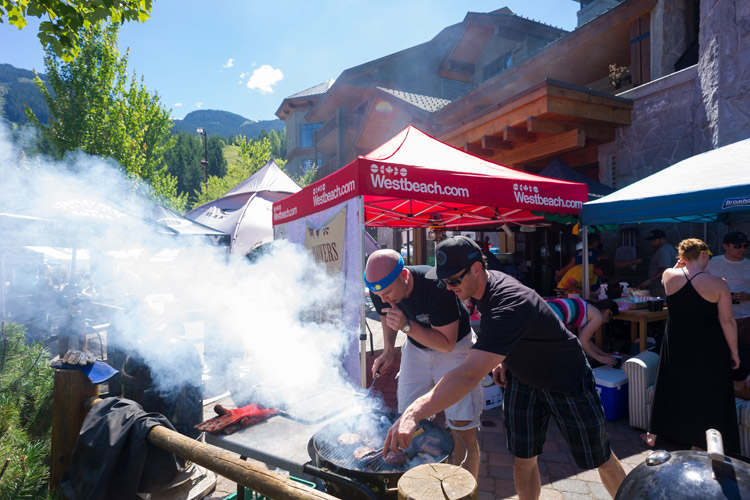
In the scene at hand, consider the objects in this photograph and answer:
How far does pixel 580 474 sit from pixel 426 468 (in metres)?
2.64

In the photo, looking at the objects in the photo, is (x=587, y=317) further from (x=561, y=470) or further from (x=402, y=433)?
(x=402, y=433)

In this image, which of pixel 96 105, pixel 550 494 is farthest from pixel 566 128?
pixel 96 105

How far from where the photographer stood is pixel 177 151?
56.9 metres

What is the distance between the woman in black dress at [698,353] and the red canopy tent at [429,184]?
1.87 m

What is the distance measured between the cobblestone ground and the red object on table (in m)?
0.87

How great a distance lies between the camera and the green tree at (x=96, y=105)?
43.1 feet

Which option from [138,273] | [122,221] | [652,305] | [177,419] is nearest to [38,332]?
[122,221]

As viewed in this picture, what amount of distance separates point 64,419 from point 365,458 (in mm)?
2102

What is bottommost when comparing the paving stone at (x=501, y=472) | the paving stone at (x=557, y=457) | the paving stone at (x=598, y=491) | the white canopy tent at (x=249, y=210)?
the paving stone at (x=501, y=472)

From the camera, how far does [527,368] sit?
233 cm

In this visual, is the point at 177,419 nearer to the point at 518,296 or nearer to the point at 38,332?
the point at 518,296

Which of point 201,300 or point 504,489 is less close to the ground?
point 201,300

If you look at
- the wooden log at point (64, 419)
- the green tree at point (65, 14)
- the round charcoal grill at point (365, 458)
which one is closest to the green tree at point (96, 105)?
the green tree at point (65, 14)

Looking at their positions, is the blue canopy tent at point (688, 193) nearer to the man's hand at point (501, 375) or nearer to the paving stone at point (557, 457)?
the paving stone at point (557, 457)
